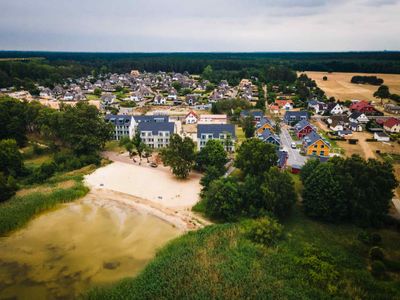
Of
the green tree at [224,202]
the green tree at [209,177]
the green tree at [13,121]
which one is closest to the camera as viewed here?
the green tree at [224,202]

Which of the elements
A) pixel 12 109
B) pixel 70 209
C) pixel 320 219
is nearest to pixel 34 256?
pixel 70 209

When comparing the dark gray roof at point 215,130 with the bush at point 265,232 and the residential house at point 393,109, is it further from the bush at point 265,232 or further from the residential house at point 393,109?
the residential house at point 393,109

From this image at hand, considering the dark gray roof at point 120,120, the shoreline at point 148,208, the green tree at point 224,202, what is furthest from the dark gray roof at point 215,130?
the green tree at point 224,202

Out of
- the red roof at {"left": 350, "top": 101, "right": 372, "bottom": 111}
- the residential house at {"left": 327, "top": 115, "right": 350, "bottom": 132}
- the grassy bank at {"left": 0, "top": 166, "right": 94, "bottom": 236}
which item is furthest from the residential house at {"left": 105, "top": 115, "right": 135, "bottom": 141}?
the red roof at {"left": 350, "top": 101, "right": 372, "bottom": 111}

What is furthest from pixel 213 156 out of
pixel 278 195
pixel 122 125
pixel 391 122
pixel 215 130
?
pixel 391 122

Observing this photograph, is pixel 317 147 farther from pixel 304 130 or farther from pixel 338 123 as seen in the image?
pixel 338 123

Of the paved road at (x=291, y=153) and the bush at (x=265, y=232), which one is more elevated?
the paved road at (x=291, y=153)
